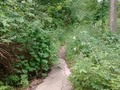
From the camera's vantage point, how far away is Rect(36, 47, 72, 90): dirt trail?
6.39 m

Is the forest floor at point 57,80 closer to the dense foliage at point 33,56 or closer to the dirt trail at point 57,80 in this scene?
the dirt trail at point 57,80

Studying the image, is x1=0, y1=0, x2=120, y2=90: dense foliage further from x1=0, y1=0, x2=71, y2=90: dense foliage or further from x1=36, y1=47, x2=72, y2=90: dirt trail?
x1=36, y1=47, x2=72, y2=90: dirt trail

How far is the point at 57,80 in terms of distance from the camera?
22.4 ft

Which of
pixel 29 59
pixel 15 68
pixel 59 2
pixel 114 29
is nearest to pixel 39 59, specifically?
pixel 29 59

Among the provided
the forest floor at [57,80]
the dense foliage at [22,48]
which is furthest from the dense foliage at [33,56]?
the forest floor at [57,80]

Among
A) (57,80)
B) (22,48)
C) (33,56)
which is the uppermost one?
(22,48)

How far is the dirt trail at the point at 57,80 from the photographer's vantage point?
21.0ft

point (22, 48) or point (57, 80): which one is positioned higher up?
point (22, 48)

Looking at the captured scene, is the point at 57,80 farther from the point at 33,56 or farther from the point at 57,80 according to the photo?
the point at 33,56

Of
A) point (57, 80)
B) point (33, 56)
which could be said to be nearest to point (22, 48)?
point (33, 56)

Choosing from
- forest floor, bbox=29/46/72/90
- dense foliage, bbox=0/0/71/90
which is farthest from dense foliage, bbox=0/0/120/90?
forest floor, bbox=29/46/72/90

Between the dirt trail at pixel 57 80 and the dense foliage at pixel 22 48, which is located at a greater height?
the dense foliage at pixel 22 48

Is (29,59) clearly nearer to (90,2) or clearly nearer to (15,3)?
(15,3)

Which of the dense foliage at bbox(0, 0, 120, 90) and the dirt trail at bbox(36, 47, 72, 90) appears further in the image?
the dirt trail at bbox(36, 47, 72, 90)
